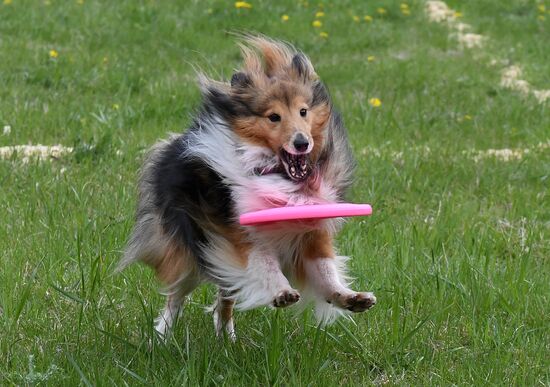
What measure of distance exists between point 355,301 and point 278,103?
77cm

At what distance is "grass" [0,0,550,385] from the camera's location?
3.64 metres

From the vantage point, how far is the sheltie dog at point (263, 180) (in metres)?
3.33

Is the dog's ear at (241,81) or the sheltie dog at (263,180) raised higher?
the dog's ear at (241,81)

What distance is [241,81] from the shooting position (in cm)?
350

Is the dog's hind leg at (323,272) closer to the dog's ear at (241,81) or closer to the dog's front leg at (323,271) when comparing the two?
the dog's front leg at (323,271)

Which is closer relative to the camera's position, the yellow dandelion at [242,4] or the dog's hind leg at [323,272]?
the dog's hind leg at [323,272]

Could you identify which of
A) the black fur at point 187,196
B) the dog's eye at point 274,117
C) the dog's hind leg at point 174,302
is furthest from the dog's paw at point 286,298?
the dog's hind leg at point 174,302

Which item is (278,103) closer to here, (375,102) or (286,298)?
(286,298)

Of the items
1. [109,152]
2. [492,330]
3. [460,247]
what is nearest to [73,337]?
[492,330]

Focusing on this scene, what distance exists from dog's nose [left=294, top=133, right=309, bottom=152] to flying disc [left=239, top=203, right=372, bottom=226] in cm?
20

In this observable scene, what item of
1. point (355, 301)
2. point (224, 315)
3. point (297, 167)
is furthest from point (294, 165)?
point (224, 315)

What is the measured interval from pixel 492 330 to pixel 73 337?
1.77 m

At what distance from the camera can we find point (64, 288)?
14.0ft

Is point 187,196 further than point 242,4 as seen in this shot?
No
